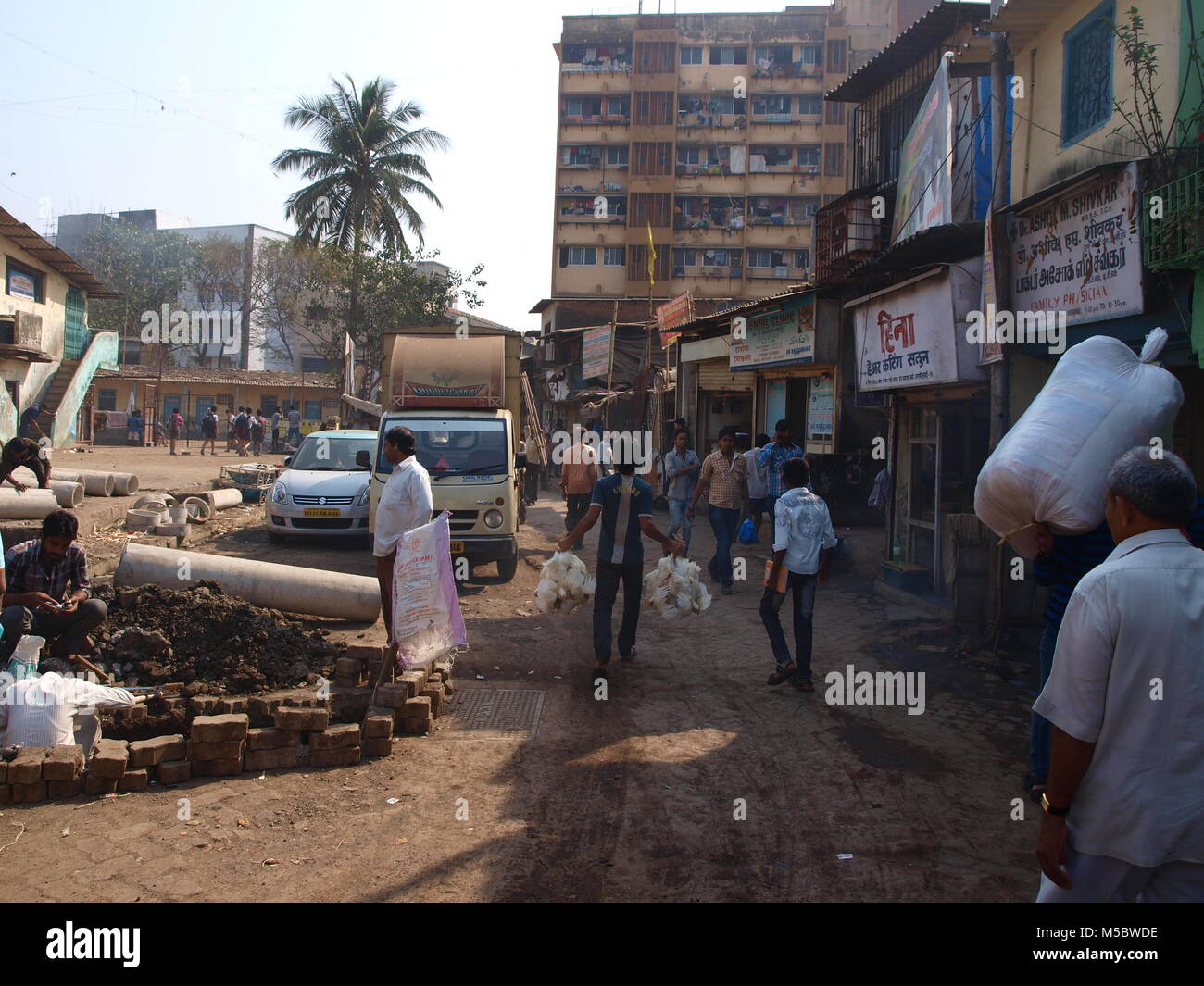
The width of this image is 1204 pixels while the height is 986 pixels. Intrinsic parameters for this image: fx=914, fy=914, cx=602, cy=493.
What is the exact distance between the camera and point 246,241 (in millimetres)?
55719

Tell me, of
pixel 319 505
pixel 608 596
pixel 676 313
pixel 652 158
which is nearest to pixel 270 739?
pixel 608 596

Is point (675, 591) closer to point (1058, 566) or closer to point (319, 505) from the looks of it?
point (1058, 566)

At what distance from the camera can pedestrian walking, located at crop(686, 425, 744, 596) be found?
11.0 metres

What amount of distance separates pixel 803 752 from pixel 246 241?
57.6 metres

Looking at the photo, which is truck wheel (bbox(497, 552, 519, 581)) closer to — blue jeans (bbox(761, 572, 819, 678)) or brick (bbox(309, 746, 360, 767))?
blue jeans (bbox(761, 572, 819, 678))

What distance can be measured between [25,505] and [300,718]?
30.1ft

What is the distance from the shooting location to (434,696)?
19.8 ft

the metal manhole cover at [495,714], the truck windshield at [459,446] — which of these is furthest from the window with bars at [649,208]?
the metal manhole cover at [495,714]

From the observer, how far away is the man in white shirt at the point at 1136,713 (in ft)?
7.87

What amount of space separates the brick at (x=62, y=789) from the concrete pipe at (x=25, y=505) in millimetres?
8580

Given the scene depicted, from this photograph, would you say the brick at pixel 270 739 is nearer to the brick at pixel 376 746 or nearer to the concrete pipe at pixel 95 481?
the brick at pixel 376 746

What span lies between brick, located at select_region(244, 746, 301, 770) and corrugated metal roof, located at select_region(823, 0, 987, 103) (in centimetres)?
1119

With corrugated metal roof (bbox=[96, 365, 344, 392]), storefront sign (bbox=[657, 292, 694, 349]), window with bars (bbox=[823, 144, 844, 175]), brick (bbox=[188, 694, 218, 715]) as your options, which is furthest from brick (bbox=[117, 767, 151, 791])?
window with bars (bbox=[823, 144, 844, 175])
